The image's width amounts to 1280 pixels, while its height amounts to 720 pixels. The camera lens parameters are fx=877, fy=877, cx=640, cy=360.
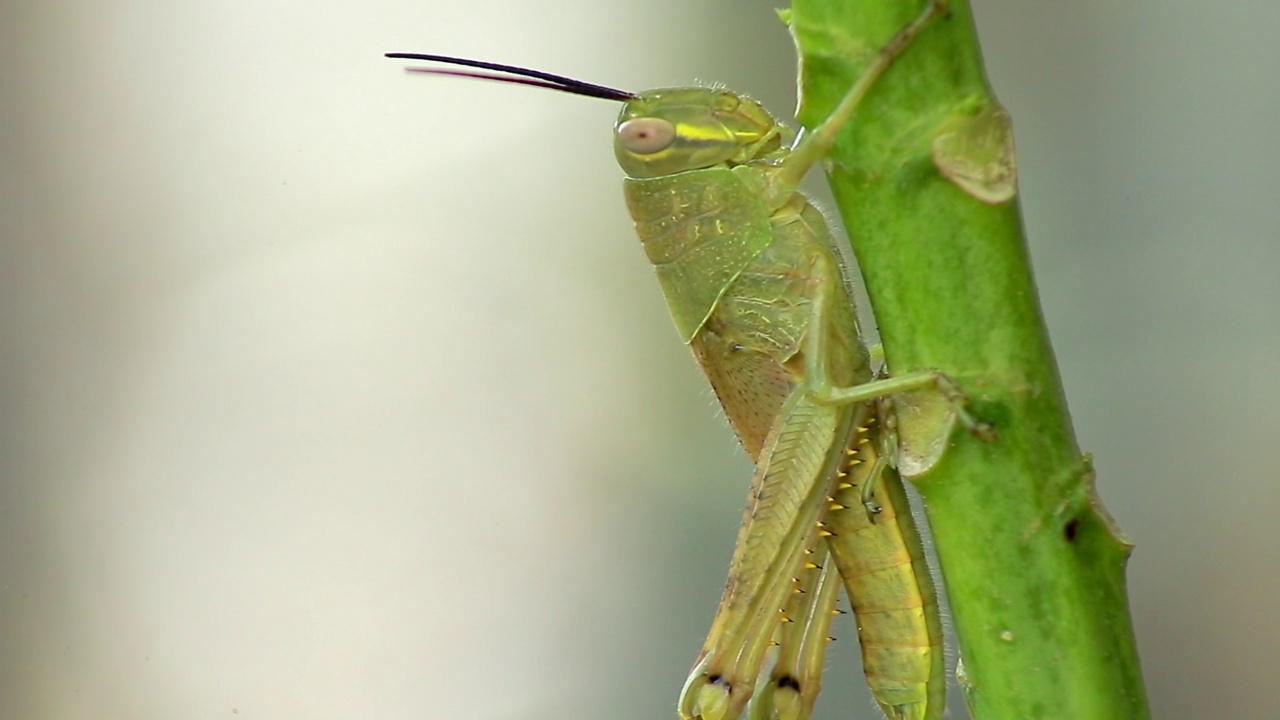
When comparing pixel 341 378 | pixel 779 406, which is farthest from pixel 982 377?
pixel 341 378

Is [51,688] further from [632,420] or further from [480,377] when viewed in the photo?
[632,420]

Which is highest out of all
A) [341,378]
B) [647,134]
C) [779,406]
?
[647,134]

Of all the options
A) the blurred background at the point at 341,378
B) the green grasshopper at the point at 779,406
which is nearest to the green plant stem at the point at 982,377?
the green grasshopper at the point at 779,406

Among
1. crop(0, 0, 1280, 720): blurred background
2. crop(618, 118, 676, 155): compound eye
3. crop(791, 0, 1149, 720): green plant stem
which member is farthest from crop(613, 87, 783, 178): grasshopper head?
crop(0, 0, 1280, 720): blurred background

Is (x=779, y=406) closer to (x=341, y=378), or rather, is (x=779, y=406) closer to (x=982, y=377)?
(x=982, y=377)

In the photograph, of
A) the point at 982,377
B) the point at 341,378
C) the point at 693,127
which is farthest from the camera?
the point at 341,378
